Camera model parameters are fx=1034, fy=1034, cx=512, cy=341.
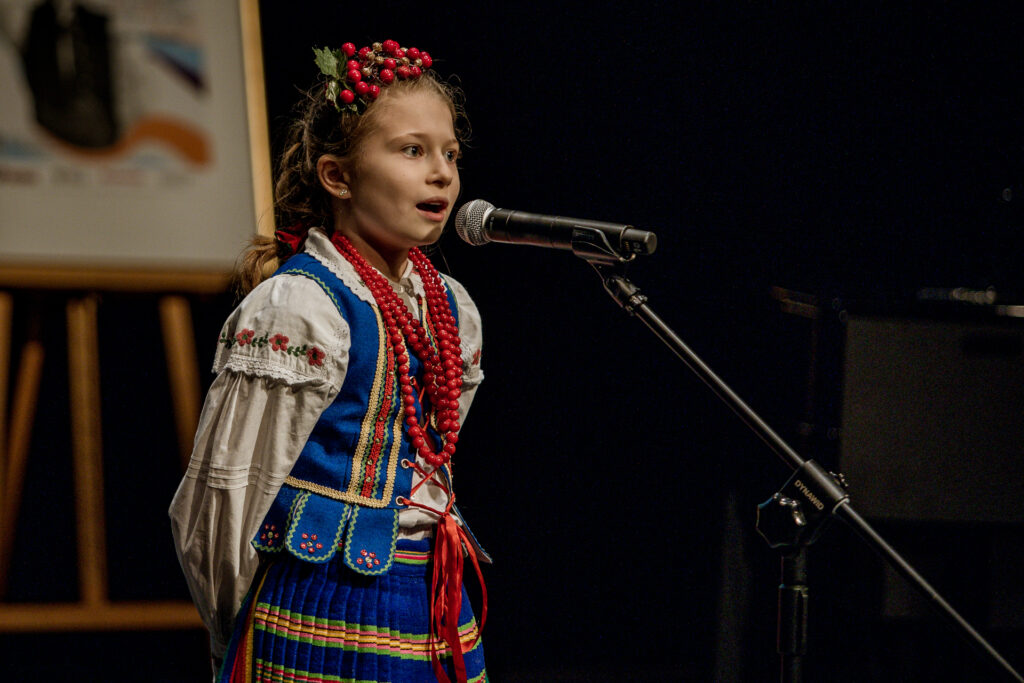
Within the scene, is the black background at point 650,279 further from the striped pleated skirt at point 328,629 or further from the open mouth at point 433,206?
the striped pleated skirt at point 328,629

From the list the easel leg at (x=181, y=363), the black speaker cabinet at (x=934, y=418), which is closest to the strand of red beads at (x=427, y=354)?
the easel leg at (x=181, y=363)

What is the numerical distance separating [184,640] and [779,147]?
160cm

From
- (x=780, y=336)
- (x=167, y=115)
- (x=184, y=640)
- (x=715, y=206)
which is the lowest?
(x=184, y=640)

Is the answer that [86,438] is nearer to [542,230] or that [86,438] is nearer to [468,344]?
[468,344]

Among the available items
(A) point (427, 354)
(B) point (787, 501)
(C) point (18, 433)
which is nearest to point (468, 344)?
(A) point (427, 354)

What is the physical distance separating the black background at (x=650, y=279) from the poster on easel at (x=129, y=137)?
0.40ft

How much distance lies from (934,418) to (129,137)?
5.23 ft

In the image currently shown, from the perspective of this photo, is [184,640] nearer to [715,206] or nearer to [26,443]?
[26,443]

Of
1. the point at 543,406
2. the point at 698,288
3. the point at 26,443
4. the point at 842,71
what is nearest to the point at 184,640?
the point at 26,443

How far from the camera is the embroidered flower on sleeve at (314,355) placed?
1.13 meters

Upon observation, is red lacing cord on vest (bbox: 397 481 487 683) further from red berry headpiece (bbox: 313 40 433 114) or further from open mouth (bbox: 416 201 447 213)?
red berry headpiece (bbox: 313 40 433 114)

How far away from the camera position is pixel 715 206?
82.9 inches

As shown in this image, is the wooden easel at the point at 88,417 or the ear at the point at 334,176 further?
the wooden easel at the point at 88,417

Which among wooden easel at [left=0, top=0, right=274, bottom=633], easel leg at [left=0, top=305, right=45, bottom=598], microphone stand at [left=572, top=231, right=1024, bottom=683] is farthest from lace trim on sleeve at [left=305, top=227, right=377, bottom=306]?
easel leg at [left=0, top=305, right=45, bottom=598]
